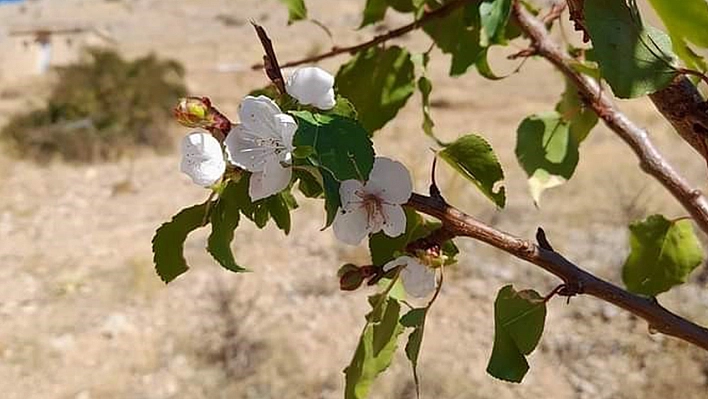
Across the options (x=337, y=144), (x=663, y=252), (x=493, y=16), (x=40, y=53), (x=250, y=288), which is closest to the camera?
(x=337, y=144)

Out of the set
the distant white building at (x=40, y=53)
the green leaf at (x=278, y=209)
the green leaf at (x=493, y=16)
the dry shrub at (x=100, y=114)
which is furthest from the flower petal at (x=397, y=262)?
the distant white building at (x=40, y=53)

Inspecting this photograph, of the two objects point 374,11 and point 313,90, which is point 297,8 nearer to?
point 374,11

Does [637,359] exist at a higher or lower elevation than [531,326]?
lower

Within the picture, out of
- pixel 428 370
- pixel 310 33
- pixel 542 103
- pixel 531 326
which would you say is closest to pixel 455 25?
pixel 531 326

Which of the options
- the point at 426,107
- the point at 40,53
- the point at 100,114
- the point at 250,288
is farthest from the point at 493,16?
the point at 40,53

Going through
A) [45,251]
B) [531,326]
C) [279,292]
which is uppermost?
[531,326]

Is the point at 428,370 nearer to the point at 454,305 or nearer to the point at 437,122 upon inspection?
the point at 454,305

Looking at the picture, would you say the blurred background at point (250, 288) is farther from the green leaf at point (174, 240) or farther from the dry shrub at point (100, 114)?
the green leaf at point (174, 240)
